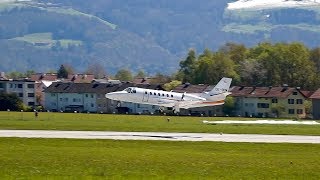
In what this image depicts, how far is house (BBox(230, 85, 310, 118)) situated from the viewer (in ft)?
618

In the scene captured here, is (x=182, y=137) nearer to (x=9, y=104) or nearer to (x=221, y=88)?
(x=221, y=88)

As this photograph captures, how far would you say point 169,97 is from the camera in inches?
4318

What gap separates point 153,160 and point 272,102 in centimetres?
14098

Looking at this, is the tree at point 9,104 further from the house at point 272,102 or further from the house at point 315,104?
the house at point 315,104

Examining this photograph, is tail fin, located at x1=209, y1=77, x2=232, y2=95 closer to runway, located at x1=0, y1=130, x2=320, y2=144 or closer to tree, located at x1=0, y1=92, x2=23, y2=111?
runway, located at x1=0, y1=130, x2=320, y2=144

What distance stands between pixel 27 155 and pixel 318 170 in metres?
15.9

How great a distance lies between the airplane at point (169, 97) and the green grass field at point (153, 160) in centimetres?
3366

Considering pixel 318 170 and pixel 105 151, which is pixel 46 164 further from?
pixel 318 170

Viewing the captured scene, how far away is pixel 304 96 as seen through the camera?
192 m

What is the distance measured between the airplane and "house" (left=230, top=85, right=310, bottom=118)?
6747 centimetres

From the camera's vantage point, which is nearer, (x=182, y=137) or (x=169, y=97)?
(x=182, y=137)

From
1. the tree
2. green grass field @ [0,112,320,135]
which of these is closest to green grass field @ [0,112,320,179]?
green grass field @ [0,112,320,135]

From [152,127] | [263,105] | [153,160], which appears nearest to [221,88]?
[152,127]

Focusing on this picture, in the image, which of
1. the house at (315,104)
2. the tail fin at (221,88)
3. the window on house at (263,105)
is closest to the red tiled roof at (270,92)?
the window on house at (263,105)
